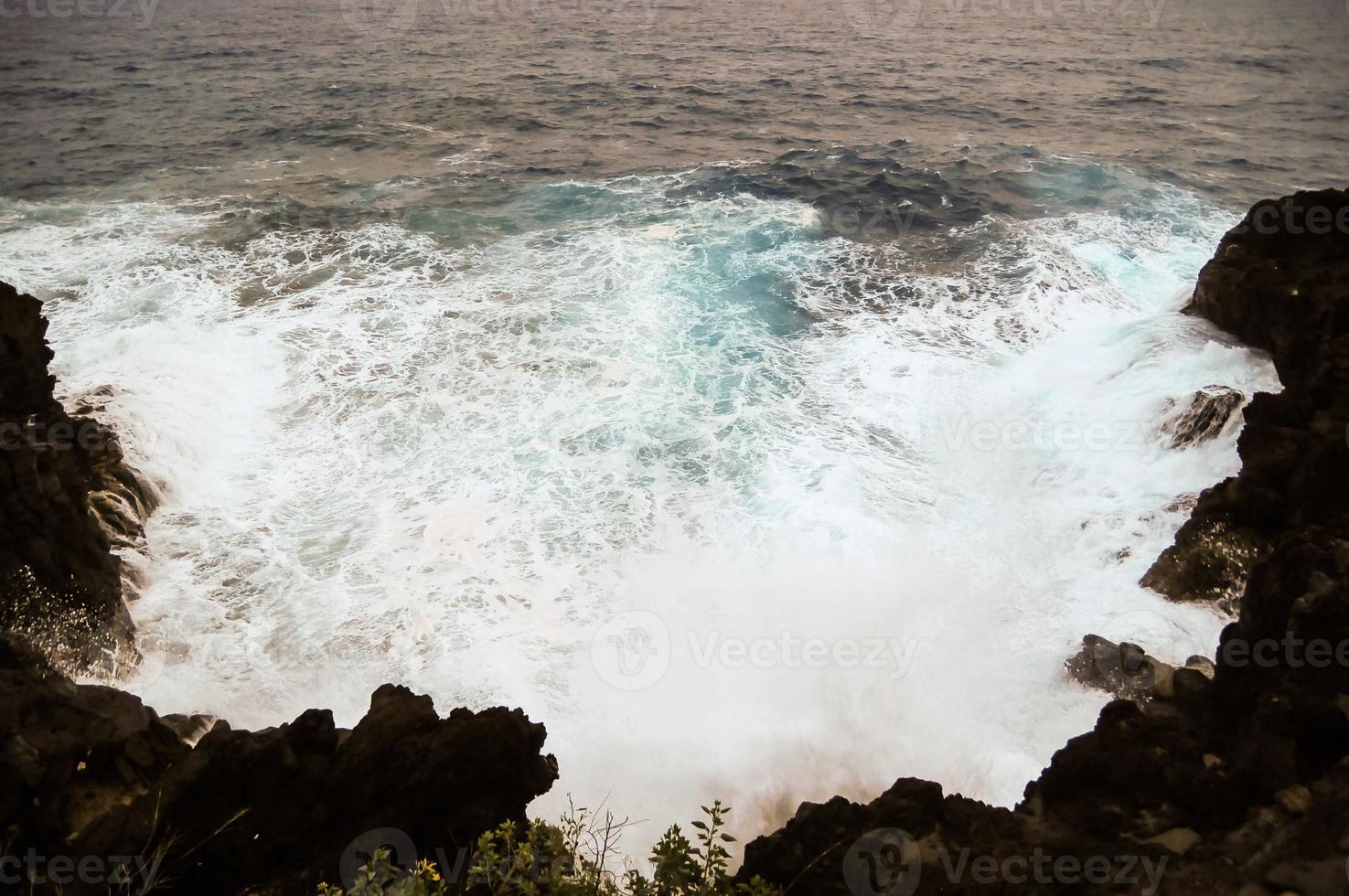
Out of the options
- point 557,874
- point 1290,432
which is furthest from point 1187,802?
point 1290,432

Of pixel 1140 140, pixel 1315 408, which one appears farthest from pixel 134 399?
pixel 1140 140

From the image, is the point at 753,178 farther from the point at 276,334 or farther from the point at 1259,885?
the point at 1259,885

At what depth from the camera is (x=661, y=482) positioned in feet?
33.3

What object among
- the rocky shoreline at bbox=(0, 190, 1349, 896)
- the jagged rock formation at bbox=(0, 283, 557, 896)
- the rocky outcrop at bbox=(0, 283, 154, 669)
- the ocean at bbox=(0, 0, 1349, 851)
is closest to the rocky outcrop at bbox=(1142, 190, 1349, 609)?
the ocean at bbox=(0, 0, 1349, 851)

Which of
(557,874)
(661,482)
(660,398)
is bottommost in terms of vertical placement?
(661,482)

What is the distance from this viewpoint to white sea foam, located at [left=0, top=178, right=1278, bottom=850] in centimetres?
745

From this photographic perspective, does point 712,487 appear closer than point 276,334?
Yes

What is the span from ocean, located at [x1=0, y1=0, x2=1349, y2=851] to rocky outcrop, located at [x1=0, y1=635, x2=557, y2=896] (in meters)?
2.05

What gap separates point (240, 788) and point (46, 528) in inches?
151

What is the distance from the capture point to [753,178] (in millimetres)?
19953

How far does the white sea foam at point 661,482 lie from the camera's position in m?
7.45

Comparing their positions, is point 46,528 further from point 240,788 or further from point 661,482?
point 661,482

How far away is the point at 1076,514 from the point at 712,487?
418cm

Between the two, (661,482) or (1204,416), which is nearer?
(1204,416)
